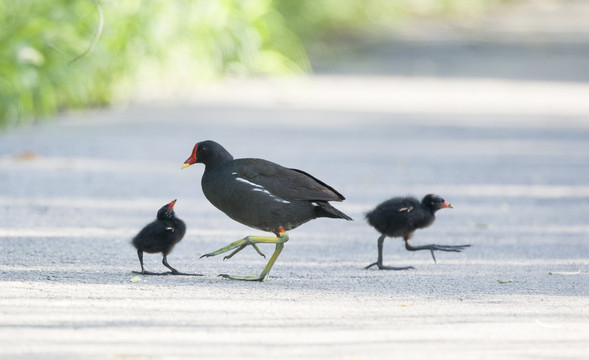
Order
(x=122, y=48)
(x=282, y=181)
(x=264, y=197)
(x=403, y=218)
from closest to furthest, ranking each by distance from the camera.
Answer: (x=264, y=197), (x=282, y=181), (x=403, y=218), (x=122, y=48)

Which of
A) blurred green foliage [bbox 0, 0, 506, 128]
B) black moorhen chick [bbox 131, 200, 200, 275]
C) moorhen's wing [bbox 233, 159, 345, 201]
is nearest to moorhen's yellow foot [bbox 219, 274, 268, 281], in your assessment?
black moorhen chick [bbox 131, 200, 200, 275]

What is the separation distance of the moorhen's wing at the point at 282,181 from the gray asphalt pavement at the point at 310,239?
1.56 feet

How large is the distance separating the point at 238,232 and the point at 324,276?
5.24ft

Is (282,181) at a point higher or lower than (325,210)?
higher

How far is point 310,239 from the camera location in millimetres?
7211

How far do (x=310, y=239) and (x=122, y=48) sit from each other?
720cm

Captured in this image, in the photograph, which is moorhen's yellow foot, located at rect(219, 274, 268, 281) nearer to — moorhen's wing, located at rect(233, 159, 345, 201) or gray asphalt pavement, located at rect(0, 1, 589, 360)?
gray asphalt pavement, located at rect(0, 1, 589, 360)

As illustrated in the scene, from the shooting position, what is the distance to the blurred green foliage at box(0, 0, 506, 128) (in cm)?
1171

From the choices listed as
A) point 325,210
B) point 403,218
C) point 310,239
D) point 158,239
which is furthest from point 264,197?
point 310,239

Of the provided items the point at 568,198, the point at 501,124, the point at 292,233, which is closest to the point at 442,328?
the point at 292,233

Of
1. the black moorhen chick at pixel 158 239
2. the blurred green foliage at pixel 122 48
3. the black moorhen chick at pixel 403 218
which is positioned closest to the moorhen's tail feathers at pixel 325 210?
the black moorhen chick at pixel 403 218

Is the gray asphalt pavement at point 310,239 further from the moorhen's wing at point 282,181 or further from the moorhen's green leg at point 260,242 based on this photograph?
the moorhen's wing at point 282,181

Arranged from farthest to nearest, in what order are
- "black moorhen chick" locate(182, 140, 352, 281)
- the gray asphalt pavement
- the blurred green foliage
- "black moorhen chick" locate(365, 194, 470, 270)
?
1. the blurred green foliage
2. "black moorhen chick" locate(365, 194, 470, 270)
3. "black moorhen chick" locate(182, 140, 352, 281)
4. the gray asphalt pavement

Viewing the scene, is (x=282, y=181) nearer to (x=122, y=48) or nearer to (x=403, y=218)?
(x=403, y=218)
